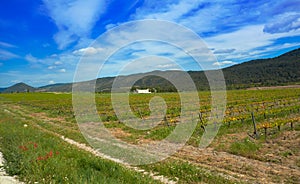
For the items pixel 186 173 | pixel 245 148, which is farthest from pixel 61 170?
pixel 245 148

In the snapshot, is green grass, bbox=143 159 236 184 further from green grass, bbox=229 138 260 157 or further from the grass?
green grass, bbox=229 138 260 157

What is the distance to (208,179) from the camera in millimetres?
7250

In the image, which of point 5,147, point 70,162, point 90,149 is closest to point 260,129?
point 90,149

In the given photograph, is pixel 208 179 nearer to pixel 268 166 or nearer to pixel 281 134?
pixel 268 166

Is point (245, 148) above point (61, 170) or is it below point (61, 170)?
below

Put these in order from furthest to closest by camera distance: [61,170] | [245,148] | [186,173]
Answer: [245,148], [186,173], [61,170]

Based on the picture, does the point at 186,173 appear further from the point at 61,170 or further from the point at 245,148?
the point at 245,148

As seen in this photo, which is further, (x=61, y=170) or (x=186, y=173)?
(x=186, y=173)

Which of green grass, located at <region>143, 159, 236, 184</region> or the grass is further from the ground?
the grass

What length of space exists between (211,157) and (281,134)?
213 inches

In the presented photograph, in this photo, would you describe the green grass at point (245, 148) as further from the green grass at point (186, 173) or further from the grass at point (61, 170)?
the grass at point (61, 170)

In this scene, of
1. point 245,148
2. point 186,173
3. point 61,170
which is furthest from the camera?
point 245,148

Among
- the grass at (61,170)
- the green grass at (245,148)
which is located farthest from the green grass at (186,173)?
the green grass at (245,148)

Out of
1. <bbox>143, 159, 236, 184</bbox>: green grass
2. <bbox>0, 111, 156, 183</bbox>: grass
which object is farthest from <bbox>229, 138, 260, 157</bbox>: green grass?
<bbox>0, 111, 156, 183</bbox>: grass
